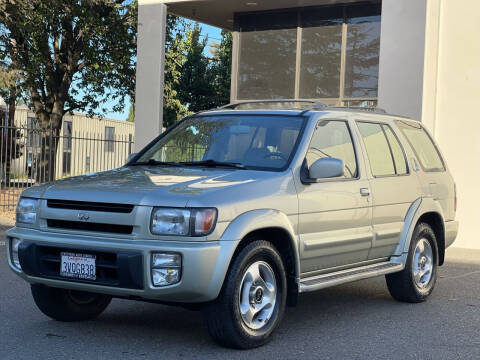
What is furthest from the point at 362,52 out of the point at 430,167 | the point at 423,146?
the point at 430,167

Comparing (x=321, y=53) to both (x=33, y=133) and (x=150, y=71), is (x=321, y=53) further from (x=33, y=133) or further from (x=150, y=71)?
(x=33, y=133)

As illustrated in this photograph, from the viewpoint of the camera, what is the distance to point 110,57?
953 inches

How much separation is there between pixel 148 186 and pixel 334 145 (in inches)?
78.5

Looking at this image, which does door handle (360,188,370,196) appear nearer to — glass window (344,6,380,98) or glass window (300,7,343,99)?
glass window (344,6,380,98)

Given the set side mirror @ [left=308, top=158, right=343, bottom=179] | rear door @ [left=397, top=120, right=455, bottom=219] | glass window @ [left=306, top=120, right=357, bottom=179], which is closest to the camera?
side mirror @ [left=308, top=158, right=343, bottom=179]

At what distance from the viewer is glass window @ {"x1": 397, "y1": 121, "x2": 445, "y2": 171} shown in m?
7.98

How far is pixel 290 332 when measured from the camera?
242 inches

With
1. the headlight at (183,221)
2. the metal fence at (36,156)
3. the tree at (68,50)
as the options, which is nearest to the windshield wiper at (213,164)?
the headlight at (183,221)

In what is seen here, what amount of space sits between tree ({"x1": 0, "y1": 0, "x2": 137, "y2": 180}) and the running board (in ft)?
53.3

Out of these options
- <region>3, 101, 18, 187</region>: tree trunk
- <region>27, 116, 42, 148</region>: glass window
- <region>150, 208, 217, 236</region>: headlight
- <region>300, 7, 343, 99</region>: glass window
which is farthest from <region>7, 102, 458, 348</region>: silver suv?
<region>3, 101, 18, 187</region>: tree trunk

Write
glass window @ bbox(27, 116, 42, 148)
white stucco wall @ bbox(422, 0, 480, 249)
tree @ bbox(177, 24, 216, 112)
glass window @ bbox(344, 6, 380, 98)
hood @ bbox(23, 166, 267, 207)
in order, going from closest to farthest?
hood @ bbox(23, 166, 267, 207), white stucco wall @ bbox(422, 0, 480, 249), glass window @ bbox(344, 6, 380, 98), glass window @ bbox(27, 116, 42, 148), tree @ bbox(177, 24, 216, 112)

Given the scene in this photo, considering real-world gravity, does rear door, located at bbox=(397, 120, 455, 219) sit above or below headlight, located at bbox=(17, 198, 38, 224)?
above

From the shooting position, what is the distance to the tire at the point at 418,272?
24.7 ft

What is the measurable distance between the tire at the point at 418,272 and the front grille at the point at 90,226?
3.33 metres
